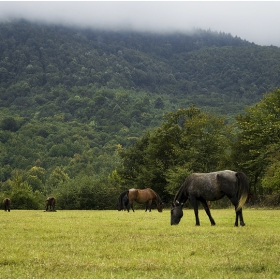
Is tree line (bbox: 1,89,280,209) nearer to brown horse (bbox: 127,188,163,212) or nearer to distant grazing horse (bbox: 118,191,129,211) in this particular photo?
brown horse (bbox: 127,188,163,212)

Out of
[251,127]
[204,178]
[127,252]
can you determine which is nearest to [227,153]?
[251,127]

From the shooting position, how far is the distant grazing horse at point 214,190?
59.1 feet

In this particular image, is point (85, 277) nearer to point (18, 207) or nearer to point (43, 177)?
point (18, 207)

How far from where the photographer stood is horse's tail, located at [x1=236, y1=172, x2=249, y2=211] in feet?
57.7

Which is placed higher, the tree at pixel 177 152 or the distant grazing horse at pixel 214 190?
the distant grazing horse at pixel 214 190

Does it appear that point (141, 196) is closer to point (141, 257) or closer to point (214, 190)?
point (214, 190)

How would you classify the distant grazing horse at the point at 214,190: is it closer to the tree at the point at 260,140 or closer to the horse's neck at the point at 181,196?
the horse's neck at the point at 181,196

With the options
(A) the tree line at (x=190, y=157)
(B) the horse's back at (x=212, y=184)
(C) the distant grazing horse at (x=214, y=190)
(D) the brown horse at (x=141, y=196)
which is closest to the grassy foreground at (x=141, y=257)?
(C) the distant grazing horse at (x=214, y=190)

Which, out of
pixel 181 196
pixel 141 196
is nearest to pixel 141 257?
pixel 181 196

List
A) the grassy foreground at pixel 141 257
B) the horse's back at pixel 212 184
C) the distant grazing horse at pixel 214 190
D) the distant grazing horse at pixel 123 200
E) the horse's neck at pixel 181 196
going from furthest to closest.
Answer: the distant grazing horse at pixel 123 200 < the horse's neck at pixel 181 196 < the horse's back at pixel 212 184 < the distant grazing horse at pixel 214 190 < the grassy foreground at pixel 141 257

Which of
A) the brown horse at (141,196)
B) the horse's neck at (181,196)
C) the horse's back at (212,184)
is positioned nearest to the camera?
the horse's back at (212,184)

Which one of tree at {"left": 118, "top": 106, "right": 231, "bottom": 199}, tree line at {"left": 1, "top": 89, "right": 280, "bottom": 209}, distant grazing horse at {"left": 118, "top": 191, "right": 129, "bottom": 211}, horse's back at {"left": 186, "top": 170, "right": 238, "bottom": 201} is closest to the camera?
horse's back at {"left": 186, "top": 170, "right": 238, "bottom": 201}

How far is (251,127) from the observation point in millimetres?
51531

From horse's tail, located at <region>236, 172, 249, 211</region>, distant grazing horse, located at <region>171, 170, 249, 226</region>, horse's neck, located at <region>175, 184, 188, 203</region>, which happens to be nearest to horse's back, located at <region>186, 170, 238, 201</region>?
distant grazing horse, located at <region>171, 170, 249, 226</region>
